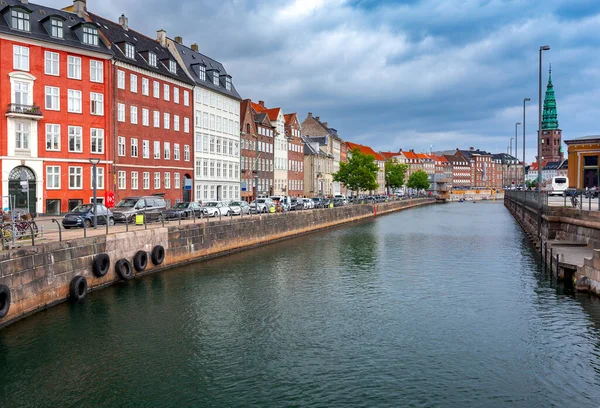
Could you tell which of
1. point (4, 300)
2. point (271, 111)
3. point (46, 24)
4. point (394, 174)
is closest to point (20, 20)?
point (46, 24)

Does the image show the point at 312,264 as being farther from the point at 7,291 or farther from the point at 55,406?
the point at 55,406

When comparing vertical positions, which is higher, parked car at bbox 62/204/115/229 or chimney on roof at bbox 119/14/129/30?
chimney on roof at bbox 119/14/129/30

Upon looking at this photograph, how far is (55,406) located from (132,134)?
4461 centimetres

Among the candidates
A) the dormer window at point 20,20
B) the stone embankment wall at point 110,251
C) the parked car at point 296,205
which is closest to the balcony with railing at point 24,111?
the dormer window at point 20,20

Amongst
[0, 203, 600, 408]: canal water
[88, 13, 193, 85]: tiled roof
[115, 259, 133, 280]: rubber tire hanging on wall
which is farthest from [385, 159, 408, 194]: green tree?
[115, 259, 133, 280]: rubber tire hanging on wall

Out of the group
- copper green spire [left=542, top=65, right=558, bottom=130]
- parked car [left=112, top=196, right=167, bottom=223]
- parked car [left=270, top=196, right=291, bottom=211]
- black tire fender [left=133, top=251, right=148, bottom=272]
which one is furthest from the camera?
copper green spire [left=542, top=65, right=558, bottom=130]

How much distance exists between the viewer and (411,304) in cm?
2111

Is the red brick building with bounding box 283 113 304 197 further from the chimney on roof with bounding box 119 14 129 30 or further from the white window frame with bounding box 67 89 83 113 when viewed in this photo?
the white window frame with bounding box 67 89 83 113

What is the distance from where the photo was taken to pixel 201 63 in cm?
6856

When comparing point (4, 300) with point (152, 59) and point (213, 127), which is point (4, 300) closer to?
point (152, 59)

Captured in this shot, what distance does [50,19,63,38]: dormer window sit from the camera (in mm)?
44750

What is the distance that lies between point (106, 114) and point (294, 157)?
58075 mm

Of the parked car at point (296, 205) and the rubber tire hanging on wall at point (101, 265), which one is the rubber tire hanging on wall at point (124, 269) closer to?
the rubber tire hanging on wall at point (101, 265)

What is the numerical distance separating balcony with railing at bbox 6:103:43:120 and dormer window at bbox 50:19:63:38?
22.1 feet
